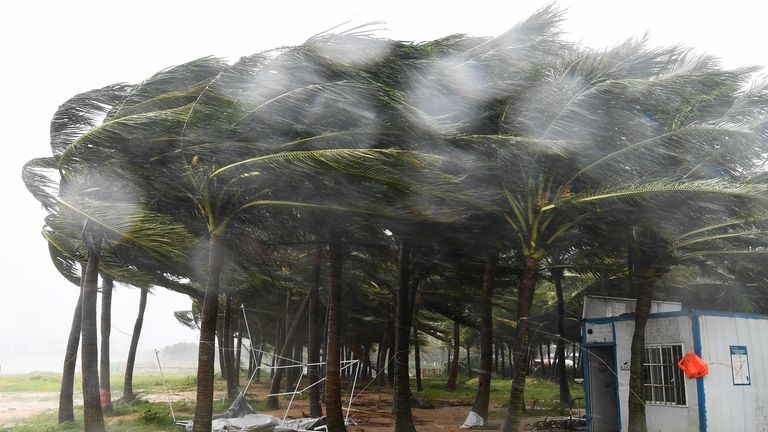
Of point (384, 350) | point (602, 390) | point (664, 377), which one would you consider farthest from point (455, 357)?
point (664, 377)

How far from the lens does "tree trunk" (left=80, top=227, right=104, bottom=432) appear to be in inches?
474

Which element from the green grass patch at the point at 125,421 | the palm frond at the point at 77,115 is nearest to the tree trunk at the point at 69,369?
the green grass patch at the point at 125,421

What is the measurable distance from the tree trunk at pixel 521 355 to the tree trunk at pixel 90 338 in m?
7.74

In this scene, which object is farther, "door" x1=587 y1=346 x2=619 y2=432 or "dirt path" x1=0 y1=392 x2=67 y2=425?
"dirt path" x1=0 y1=392 x2=67 y2=425

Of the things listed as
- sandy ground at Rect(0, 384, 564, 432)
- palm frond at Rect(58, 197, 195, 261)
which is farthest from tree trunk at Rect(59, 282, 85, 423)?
palm frond at Rect(58, 197, 195, 261)

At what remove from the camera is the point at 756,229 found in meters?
12.3

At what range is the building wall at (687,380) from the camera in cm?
1277

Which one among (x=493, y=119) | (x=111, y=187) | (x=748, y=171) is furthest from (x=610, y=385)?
(x=111, y=187)

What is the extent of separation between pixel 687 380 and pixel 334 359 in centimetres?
726

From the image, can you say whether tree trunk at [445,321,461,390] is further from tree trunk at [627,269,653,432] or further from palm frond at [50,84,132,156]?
palm frond at [50,84,132,156]

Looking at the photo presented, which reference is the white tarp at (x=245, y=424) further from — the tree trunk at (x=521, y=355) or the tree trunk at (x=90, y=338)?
the tree trunk at (x=521, y=355)

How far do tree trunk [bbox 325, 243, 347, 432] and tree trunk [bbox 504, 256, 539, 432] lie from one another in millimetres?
3468

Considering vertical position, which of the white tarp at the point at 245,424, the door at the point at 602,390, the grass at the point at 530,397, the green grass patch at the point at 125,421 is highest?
the door at the point at 602,390

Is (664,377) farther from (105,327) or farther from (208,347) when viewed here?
Result: (105,327)
